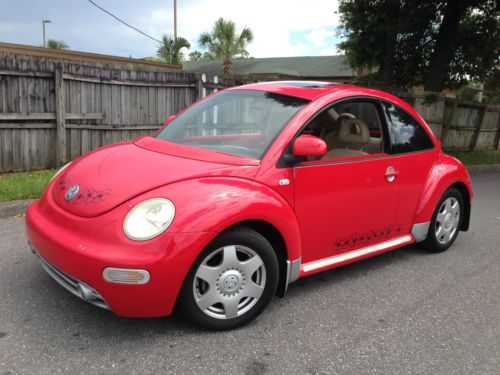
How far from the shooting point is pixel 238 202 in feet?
9.20

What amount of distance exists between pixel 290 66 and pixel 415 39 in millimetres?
20373

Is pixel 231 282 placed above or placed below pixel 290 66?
below

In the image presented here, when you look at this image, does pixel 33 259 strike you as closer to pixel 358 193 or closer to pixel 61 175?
pixel 61 175

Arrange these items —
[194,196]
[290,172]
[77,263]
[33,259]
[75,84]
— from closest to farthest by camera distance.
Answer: [77,263], [194,196], [290,172], [33,259], [75,84]

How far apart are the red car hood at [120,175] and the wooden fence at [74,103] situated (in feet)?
15.3

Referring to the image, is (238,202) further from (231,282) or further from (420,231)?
(420,231)

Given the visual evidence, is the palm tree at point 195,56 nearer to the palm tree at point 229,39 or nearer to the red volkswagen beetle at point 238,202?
the palm tree at point 229,39

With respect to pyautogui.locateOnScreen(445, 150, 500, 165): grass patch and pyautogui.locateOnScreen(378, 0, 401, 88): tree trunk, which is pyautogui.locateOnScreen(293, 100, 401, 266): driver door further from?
pyautogui.locateOnScreen(378, 0, 401, 88): tree trunk

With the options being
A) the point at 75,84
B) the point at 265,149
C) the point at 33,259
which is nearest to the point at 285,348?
the point at 265,149

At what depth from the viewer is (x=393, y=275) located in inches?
159

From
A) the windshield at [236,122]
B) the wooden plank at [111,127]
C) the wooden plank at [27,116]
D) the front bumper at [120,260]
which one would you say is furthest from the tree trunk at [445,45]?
the front bumper at [120,260]

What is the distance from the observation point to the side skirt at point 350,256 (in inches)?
132

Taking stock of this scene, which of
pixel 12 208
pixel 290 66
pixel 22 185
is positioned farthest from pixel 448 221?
pixel 290 66

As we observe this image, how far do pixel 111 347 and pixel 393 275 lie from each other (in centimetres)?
247
